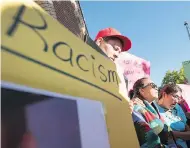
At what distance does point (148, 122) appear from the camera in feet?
7.30

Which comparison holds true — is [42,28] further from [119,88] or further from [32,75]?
[119,88]

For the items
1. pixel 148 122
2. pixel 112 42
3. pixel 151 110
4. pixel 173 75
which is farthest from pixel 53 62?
pixel 173 75

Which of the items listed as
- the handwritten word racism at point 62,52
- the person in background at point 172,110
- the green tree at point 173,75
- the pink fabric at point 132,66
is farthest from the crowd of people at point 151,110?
the green tree at point 173,75

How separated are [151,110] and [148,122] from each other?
22cm

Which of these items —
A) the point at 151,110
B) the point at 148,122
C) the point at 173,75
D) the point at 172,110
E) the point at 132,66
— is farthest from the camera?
the point at 173,75

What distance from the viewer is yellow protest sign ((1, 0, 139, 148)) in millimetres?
792

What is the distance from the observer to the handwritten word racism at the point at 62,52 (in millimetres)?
851

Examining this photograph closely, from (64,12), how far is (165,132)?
1.42m

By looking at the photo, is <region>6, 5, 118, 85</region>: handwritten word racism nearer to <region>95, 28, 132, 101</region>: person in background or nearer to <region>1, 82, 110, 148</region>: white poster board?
<region>1, 82, 110, 148</region>: white poster board

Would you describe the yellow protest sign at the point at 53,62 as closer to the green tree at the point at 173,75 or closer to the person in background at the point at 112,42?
the person in background at the point at 112,42

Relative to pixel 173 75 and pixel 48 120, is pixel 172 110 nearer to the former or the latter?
pixel 48 120

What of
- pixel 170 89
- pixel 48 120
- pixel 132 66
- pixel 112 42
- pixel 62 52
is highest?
A: pixel 132 66

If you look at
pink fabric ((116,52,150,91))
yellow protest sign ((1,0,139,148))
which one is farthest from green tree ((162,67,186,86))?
yellow protest sign ((1,0,139,148))

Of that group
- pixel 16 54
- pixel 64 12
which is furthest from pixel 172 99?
pixel 16 54
